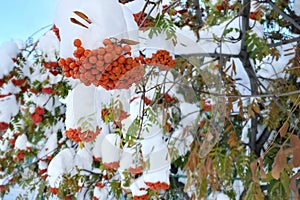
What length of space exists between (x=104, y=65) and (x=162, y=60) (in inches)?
6.3

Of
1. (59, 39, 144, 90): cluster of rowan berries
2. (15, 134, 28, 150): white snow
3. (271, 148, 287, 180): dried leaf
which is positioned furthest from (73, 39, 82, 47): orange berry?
(15, 134, 28, 150): white snow

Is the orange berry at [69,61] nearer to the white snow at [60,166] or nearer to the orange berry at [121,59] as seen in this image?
the orange berry at [121,59]

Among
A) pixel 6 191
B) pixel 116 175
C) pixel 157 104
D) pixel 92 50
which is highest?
pixel 92 50

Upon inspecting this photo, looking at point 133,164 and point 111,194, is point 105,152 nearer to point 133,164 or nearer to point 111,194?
point 133,164

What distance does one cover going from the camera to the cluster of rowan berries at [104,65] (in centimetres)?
43

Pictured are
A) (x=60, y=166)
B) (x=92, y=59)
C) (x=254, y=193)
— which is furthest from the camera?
(x=60, y=166)

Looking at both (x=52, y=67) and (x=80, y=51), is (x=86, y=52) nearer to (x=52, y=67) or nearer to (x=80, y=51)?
(x=80, y=51)

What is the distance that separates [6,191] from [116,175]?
1082 mm

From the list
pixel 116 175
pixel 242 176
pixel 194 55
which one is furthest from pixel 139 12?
pixel 116 175

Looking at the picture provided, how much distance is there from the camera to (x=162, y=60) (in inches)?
23.0

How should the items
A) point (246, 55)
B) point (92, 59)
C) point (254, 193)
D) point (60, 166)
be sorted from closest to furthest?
point (92, 59) → point (254, 193) → point (246, 55) → point (60, 166)

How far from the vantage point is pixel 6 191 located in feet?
7.77

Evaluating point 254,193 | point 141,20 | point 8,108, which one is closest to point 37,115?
point 8,108

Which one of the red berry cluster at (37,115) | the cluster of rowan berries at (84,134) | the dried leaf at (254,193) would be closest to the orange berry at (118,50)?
the cluster of rowan berries at (84,134)
